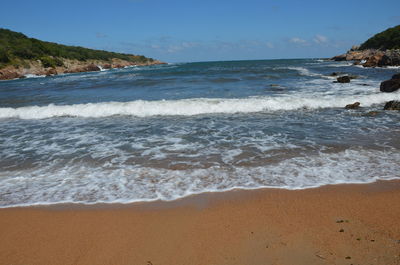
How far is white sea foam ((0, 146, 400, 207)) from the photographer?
4559mm

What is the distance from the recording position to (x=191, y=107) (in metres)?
12.8

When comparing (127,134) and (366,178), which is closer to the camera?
(366,178)

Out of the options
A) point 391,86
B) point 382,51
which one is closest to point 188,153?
point 391,86

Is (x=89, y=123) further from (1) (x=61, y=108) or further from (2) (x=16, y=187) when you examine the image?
(2) (x=16, y=187)

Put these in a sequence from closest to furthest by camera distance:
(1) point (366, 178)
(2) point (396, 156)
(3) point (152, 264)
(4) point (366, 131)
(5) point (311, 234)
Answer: (3) point (152, 264), (5) point (311, 234), (1) point (366, 178), (2) point (396, 156), (4) point (366, 131)

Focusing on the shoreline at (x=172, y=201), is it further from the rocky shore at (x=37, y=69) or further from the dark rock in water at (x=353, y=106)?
the rocky shore at (x=37, y=69)

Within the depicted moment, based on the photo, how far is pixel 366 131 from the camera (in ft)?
25.6

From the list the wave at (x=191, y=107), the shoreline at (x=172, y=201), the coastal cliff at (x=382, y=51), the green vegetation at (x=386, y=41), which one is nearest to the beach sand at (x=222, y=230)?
the shoreline at (x=172, y=201)

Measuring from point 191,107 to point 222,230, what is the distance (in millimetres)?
9579

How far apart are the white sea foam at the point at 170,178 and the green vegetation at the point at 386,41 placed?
67590mm

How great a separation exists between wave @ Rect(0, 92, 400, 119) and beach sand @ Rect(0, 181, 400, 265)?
8097 millimetres

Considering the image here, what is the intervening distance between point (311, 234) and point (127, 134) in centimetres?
646

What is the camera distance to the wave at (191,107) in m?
12.4

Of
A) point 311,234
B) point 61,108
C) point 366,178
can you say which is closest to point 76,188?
point 311,234
